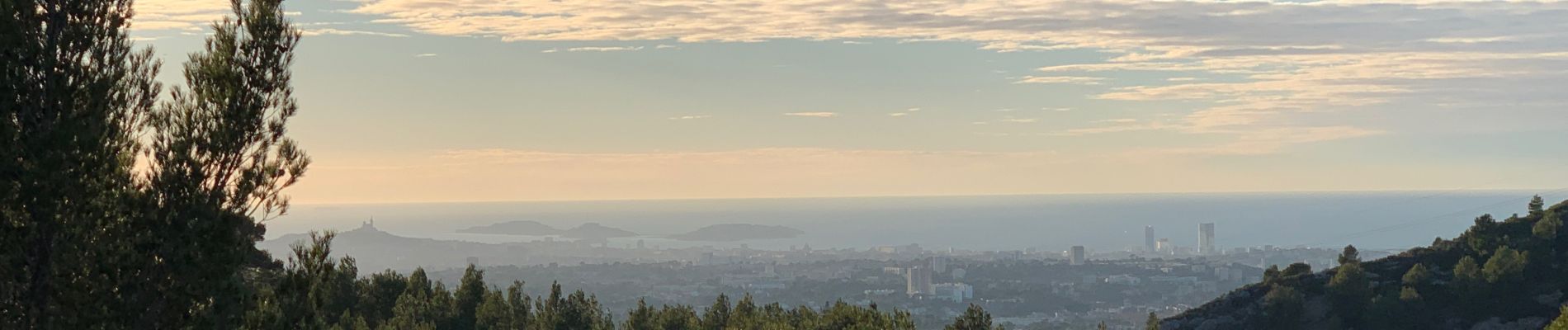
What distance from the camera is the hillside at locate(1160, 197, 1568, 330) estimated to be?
225 feet

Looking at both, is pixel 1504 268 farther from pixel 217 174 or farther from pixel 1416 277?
pixel 217 174

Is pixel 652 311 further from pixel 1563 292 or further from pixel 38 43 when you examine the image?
pixel 1563 292

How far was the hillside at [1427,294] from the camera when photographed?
225ft

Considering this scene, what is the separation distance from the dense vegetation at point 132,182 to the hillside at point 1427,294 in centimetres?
6419

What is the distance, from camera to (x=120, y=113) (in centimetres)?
1395

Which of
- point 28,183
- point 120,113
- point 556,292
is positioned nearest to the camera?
point 28,183

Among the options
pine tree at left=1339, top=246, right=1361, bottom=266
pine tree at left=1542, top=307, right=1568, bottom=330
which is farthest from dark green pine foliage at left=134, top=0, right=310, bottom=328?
pine tree at left=1339, top=246, right=1361, bottom=266

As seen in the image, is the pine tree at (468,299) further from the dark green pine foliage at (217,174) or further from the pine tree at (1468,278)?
the pine tree at (1468,278)

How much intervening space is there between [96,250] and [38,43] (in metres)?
2.22

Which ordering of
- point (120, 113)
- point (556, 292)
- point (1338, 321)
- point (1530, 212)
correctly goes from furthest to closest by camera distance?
point (1530, 212) < point (1338, 321) < point (556, 292) < point (120, 113)

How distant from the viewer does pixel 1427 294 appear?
71.6 meters

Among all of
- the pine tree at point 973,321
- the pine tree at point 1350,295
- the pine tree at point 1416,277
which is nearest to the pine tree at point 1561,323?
the pine tree at point 973,321

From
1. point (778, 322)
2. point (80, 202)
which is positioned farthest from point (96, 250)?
point (778, 322)

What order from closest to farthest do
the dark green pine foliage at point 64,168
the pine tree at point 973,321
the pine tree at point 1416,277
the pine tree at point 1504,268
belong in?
1. the dark green pine foliage at point 64,168
2. the pine tree at point 973,321
3. the pine tree at point 1504,268
4. the pine tree at point 1416,277
